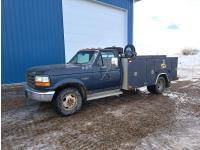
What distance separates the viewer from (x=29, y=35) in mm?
9922

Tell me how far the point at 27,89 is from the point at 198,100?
6.09 metres

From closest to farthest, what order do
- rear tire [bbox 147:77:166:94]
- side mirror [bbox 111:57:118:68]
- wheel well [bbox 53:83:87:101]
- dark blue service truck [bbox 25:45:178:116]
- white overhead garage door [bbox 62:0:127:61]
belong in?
dark blue service truck [bbox 25:45:178:116]
wheel well [bbox 53:83:87:101]
side mirror [bbox 111:57:118:68]
rear tire [bbox 147:77:166:94]
white overhead garage door [bbox 62:0:127:61]

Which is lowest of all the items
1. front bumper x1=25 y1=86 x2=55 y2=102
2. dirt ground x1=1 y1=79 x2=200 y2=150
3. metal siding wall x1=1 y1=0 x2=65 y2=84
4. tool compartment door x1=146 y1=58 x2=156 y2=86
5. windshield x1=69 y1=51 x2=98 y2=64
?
dirt ground x1=1 y1=79 x2=200 y2=150

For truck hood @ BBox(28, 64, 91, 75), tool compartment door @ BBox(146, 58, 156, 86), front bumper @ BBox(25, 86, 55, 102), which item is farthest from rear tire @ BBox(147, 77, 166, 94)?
front bumper @ BBox(25, 86, 55, 102)

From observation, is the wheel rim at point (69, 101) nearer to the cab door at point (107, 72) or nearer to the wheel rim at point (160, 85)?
the cab door at point (107, 72)

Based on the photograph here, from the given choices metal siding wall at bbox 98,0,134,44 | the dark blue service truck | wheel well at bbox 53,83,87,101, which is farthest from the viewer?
metal siding wall at bbox 98,0,134,44

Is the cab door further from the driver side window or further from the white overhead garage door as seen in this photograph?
the white overhead garage door

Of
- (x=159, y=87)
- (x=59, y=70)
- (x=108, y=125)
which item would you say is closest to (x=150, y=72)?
(x=159, y=87)

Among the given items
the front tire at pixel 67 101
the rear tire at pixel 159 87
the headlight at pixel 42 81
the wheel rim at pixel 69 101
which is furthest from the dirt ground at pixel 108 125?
the headlight at pixel 42 81

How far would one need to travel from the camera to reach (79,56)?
6973 mm

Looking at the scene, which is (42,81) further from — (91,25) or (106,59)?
(91,25)

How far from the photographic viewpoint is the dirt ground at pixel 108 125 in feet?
12.8

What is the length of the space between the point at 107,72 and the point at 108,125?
Answer: 7.03ft

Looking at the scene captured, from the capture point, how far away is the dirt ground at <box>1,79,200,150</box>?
3.89 m
